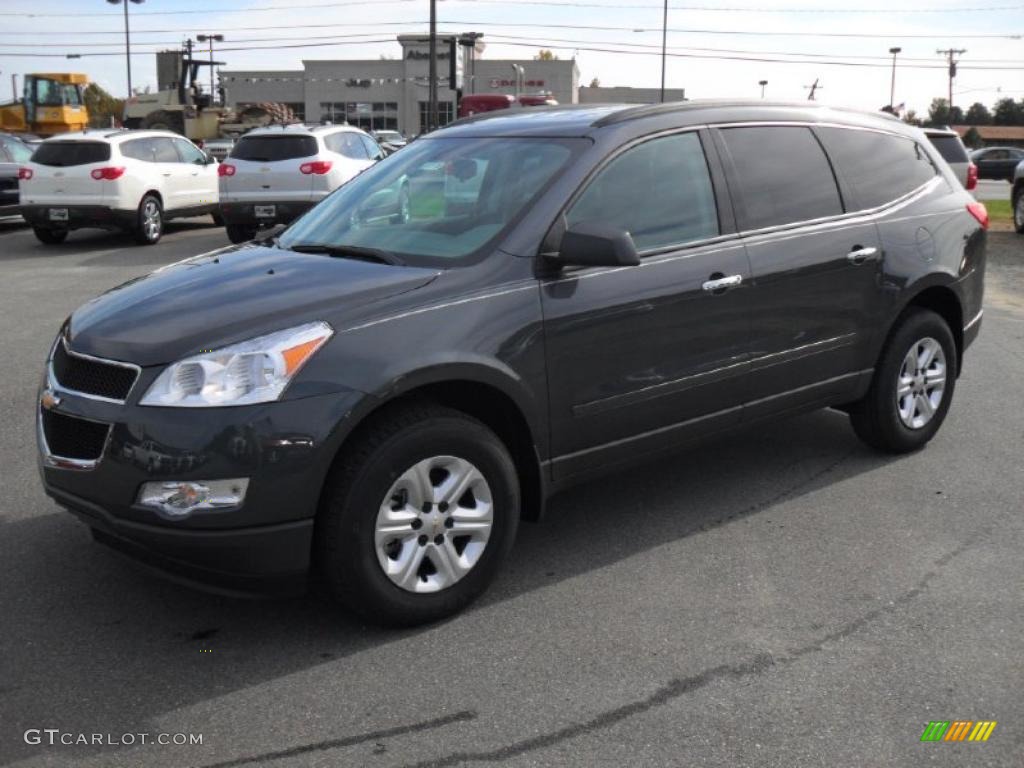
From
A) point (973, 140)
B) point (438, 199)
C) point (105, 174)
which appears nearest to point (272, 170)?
point (105, 174)

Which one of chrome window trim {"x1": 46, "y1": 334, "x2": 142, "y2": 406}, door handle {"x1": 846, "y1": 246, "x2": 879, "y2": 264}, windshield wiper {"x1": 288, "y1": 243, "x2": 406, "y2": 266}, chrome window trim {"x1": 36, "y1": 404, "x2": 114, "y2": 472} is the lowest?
chrome window trim {"x1": 36, "y1": 404, "x2": 114, "y2": 472}

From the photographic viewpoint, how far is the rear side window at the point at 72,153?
16234 mm

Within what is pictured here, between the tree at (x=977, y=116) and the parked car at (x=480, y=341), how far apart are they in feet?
431

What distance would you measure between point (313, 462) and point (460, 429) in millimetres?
571

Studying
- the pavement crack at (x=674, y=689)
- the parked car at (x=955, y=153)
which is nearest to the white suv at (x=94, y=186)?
the parked car at (x=955, y=153)

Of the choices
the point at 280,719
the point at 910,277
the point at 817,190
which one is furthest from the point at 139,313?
the point at 910,277

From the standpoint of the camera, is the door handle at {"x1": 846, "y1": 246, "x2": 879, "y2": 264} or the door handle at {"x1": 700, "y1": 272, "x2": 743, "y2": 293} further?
the door handle at {"x1": 846, "y1": 246, "x2": 879, "y2": 264}

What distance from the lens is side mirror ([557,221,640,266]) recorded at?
3.93 metres

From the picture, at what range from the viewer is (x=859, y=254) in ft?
17.3

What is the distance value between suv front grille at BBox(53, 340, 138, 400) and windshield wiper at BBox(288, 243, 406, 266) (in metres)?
1.06

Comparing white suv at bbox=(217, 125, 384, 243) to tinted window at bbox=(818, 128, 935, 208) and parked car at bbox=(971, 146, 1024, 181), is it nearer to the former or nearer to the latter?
tinted window at bbox=(818, 128, 935, 208)

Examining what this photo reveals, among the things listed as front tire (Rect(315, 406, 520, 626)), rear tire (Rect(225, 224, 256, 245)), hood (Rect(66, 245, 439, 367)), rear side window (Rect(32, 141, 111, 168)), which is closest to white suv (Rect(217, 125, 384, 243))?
rear tire (Rect(225, 224, 256, 245))

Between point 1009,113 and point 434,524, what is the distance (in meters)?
131

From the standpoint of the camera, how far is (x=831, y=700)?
3369mm
